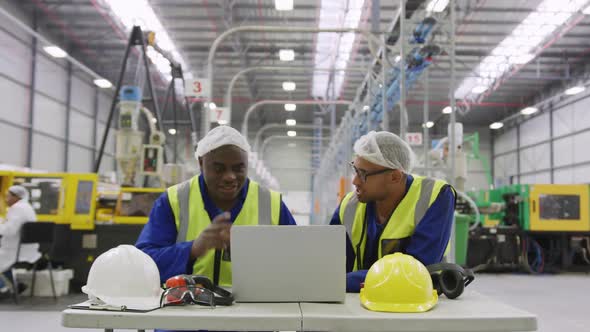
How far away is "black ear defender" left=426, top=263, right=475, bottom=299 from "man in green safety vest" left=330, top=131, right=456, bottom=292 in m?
0.33

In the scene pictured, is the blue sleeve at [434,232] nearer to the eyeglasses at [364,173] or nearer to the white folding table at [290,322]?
the eyeglasses at [364,173]

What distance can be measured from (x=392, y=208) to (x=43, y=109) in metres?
14.6

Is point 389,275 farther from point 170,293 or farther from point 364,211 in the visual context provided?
point 364,211

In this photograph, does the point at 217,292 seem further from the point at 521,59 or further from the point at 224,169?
the point at 521,59

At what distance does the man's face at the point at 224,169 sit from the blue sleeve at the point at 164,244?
0.22 meters

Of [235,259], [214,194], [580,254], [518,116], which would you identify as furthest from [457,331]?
[518,116]

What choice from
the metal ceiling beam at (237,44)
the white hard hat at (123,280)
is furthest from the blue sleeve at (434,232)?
the metal ceiling beam at (237,44)

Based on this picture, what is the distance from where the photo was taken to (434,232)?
2.19 meters

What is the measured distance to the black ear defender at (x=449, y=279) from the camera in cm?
174

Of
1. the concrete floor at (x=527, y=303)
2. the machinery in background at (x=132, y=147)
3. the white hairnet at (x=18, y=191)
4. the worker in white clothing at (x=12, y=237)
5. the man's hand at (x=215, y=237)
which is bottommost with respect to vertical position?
the concrete floor at (x=527, y=303)

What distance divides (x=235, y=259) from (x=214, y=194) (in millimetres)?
816

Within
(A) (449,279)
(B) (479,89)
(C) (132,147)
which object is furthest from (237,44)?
(A) (449,279)

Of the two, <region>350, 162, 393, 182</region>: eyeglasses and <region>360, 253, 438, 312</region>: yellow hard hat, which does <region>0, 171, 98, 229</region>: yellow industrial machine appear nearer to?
<region>350, 162, 393, 182</region>: eyeglasses

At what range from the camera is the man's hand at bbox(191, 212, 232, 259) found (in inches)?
72.2
